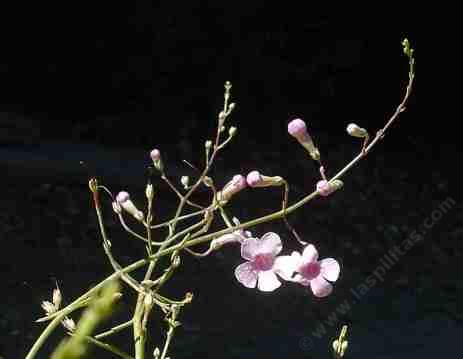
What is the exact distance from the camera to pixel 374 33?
24.1ft

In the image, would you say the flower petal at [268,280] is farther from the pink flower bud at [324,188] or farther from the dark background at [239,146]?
the dark background at [239,146]

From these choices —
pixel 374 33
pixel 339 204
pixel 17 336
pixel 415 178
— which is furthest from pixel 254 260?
pixel 374 33

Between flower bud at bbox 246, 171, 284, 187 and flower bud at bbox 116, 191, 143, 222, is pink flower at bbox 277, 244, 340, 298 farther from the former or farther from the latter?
flower bud at bbox 116, 191, 143, 222

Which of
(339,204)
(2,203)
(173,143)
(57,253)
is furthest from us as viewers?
(173,143)

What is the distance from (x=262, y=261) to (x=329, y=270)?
0.07m

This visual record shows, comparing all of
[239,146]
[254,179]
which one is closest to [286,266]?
[254,179]

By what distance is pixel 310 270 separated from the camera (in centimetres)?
83

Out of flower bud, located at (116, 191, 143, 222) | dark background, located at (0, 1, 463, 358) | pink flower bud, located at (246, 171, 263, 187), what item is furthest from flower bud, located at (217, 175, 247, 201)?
dark background, located at (0, 1, 463, 358)

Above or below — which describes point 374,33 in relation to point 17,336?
above

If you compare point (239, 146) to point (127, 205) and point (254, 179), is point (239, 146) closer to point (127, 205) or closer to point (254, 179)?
point (127, 205)

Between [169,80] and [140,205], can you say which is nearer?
[140,205]

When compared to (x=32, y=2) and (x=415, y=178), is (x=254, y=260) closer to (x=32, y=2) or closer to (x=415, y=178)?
(x=32, y=2)

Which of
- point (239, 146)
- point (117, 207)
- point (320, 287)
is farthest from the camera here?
point (239, 146)

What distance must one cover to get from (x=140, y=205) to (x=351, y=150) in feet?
8.54
